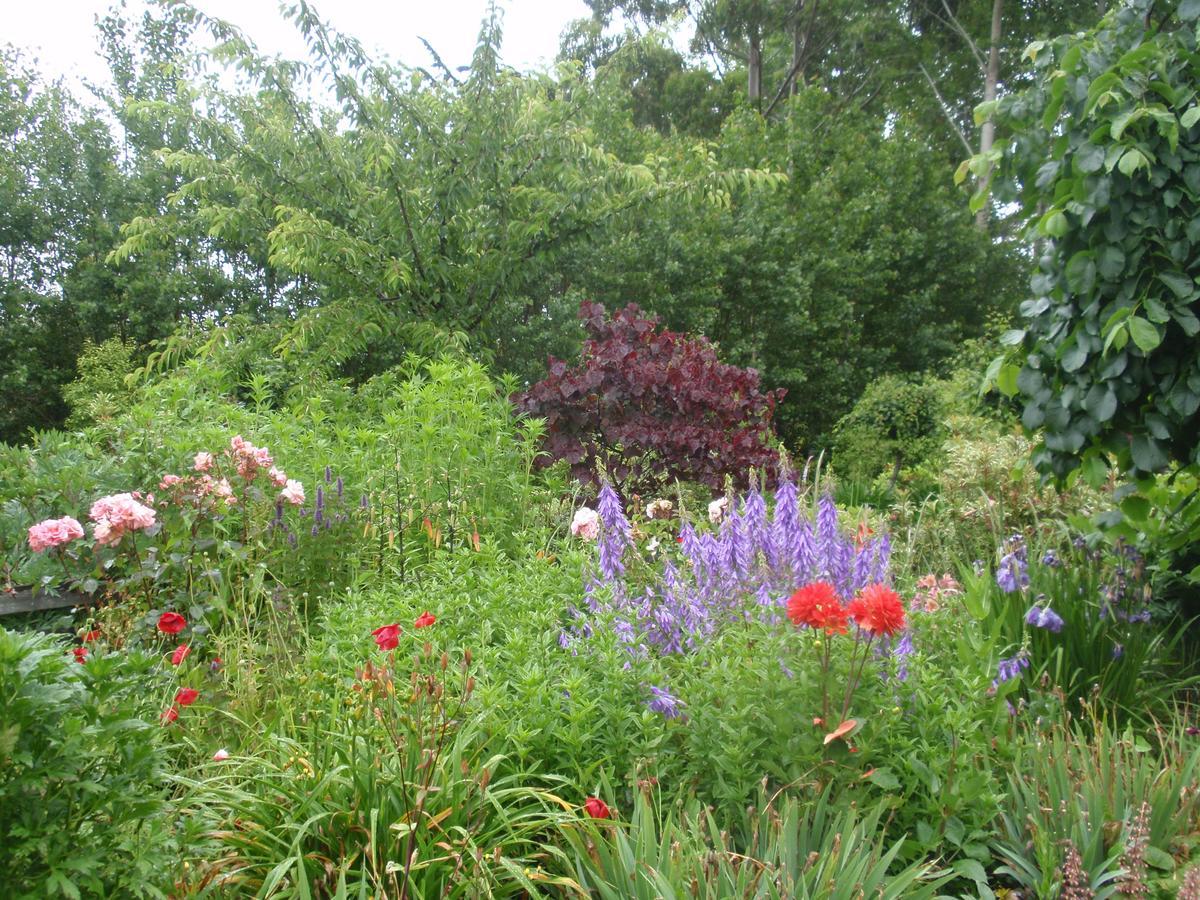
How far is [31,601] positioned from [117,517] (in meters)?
0.86

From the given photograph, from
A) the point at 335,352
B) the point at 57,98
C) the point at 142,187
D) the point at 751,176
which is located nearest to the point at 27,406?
the point at 142,187

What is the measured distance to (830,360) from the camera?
547 inches

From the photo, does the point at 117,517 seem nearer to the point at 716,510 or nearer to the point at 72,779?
the point at 72,779

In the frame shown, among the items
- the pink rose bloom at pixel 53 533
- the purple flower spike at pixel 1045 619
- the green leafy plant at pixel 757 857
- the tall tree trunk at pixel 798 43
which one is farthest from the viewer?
the tall tree trunk at pixel 798 43

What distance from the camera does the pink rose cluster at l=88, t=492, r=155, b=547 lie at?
11.7 feet

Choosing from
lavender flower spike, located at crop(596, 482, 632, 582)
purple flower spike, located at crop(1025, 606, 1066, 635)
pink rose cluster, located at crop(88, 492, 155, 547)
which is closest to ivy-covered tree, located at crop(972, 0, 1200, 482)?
purple flower spike, located at crop(1025, 606, 1066, 635)

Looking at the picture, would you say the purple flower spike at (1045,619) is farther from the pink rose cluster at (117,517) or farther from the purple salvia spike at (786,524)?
the pink rose cluster at (117,517)

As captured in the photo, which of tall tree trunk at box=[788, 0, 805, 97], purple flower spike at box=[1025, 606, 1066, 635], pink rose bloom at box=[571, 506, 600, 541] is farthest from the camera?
tall tree trunk at box=[788, 0, 805, 97]

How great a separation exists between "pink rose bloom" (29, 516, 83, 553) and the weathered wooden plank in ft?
1.54

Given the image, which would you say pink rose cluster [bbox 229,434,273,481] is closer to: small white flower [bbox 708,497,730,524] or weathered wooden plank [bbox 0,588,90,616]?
weathered wooden plank [bbox 0,588,90,616]

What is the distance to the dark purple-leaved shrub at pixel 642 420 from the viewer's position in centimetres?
599

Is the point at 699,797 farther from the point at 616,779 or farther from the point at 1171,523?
the point at 1171,523

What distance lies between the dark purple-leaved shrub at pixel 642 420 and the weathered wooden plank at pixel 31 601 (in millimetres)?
2909

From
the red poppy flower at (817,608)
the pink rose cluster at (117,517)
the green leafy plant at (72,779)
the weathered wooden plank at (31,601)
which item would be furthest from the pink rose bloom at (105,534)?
the red poppy flower at (817,608)
